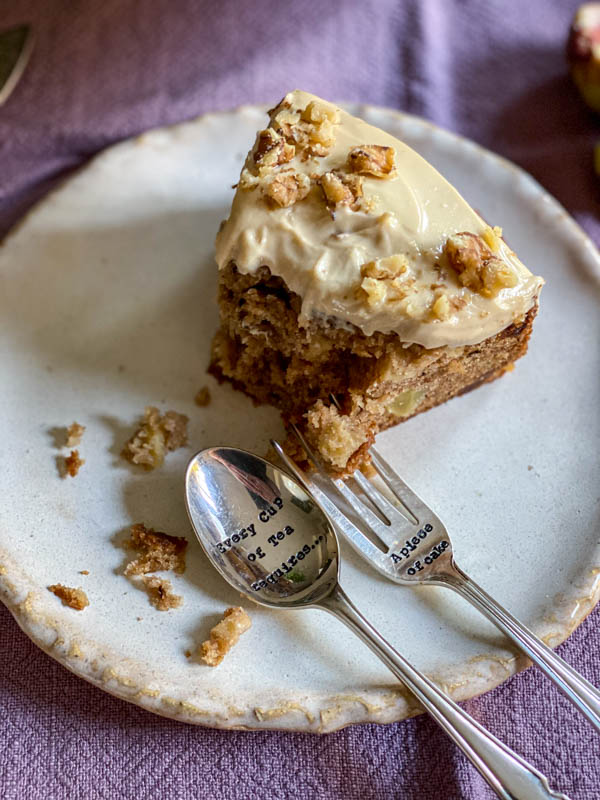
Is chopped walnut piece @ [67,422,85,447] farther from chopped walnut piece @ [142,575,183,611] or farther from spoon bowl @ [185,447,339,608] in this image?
chopped walnut piece @ [142,575,183,611]

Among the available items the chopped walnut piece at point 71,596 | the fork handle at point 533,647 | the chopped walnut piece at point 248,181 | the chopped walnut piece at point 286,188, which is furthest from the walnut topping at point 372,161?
the chopped walnut piece at point 71,596

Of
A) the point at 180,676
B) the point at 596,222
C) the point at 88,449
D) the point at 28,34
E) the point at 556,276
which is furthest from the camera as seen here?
the point at 28,34

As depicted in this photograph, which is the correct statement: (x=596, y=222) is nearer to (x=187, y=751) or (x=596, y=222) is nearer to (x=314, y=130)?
(x=314, y=130)

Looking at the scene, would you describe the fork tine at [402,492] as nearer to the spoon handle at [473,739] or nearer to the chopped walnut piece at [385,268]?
the spoon handle at [473,739]

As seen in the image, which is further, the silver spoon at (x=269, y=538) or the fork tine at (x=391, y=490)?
the fork tine at (x=391, y=490)

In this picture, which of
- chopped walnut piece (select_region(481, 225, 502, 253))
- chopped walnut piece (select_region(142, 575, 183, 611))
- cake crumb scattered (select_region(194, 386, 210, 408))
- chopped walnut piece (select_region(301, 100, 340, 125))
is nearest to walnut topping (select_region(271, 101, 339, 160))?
chopped walnut piece (select_region(301, 100, 340, 125))

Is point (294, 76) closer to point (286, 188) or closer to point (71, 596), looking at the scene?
point (286, 188)

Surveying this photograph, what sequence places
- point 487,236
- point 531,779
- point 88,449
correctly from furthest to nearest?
point 88,449 → point 487,236 → point 531,779

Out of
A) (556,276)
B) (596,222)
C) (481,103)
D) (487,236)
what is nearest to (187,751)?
(487,236)

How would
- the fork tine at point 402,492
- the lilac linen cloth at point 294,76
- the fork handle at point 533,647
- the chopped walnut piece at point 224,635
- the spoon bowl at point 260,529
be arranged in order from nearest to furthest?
1. the fork handle at point 533,647
2. the chopped walnut piece at point 224,635
3. the spoon bowl at point 260,529
4. the fork tine at point 402,492
5. the lilac linen cloth at point 294,76
